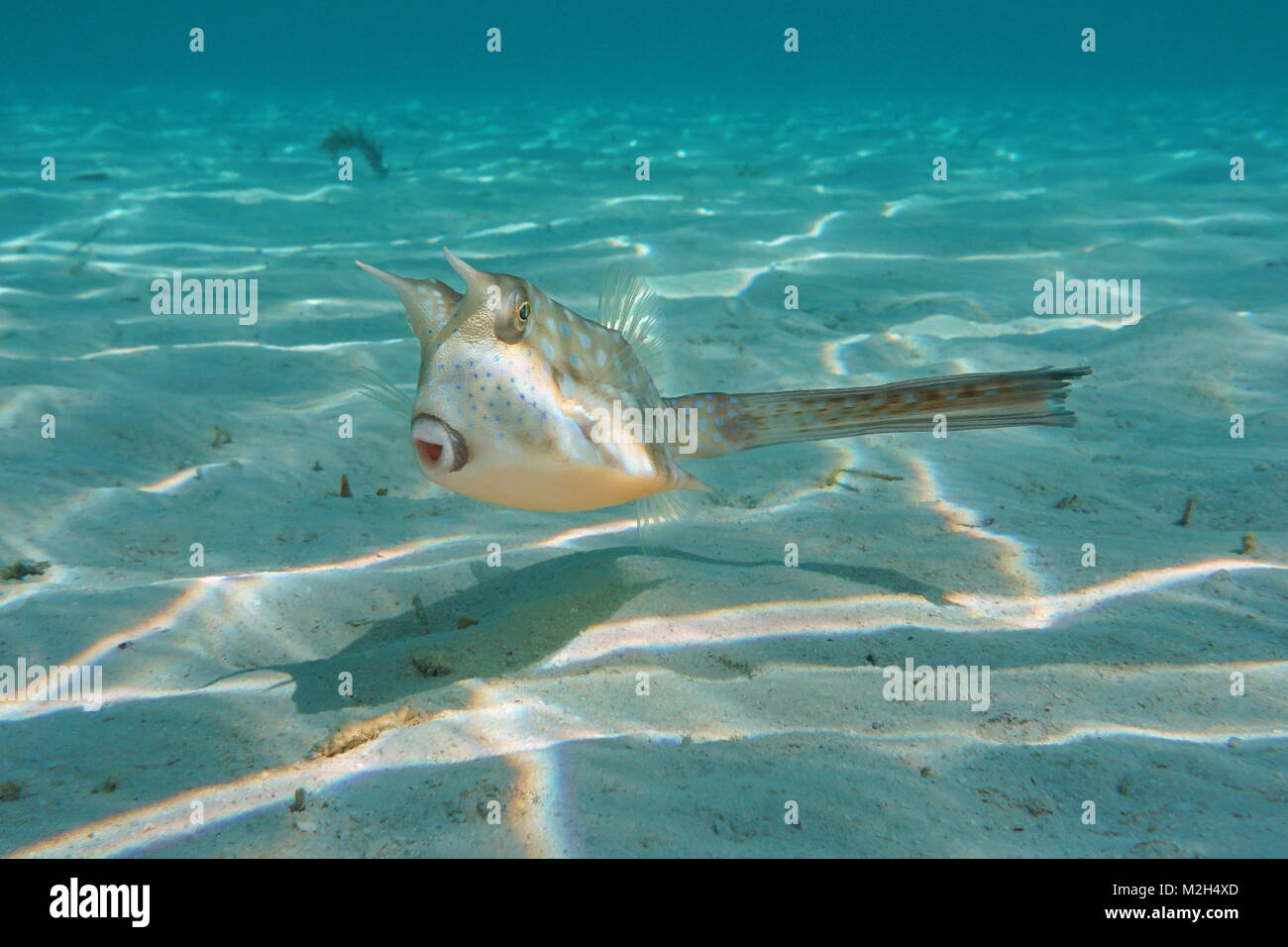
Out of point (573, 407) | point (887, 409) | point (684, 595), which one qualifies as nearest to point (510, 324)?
point (573, 407)

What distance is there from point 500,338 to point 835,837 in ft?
5.00

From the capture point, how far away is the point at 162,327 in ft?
23.2

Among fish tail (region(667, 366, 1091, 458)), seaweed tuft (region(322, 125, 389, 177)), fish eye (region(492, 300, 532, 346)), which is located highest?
seaweed tuft (region(322, 125, 389, 177))

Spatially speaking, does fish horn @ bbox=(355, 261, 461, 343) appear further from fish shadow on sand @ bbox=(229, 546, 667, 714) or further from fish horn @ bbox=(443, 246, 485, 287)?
fish shadow on sand @ bbox=(229, 546, 667, 714)

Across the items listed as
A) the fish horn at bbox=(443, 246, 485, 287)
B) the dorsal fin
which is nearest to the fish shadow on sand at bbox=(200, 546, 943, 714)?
the dorsal fin

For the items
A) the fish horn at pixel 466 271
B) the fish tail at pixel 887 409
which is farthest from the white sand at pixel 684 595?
the fish horn at pixel 466 271

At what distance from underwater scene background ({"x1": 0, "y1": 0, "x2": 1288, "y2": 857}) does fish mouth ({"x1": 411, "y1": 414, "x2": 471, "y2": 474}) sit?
81 cm

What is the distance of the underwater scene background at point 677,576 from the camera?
203cm

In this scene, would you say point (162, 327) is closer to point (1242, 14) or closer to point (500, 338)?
point (500, 338)

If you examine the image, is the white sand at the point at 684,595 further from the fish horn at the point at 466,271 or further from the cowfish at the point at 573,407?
the fish horn at the point at 466,271

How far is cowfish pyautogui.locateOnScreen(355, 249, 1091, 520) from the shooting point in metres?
2.13

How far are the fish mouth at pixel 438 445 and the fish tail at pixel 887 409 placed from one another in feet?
3.18
